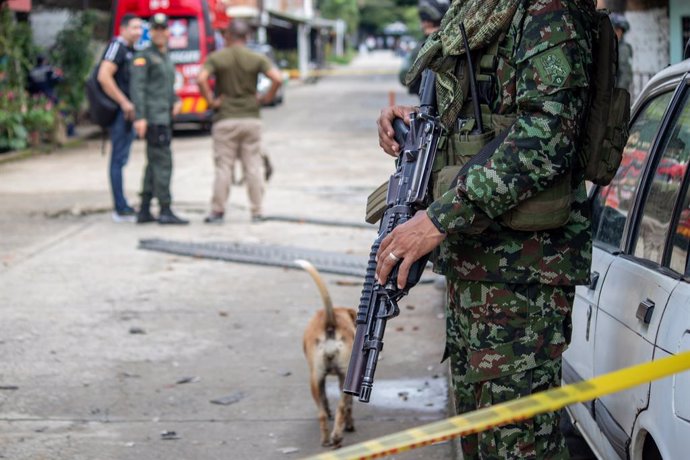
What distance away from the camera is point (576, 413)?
4.14 meters

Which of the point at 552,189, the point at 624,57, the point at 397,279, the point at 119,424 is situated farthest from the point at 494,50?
the point at 624,57

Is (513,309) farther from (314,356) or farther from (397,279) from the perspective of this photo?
(314,356)

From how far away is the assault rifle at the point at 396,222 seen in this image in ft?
9.43

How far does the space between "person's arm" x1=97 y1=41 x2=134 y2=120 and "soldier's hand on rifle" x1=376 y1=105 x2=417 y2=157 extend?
7548mm

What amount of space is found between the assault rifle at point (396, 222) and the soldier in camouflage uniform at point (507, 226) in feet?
0.16

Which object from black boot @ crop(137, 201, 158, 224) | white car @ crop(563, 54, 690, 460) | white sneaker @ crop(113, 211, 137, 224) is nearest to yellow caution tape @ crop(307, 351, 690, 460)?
white car @ crop(563, 54, 690, 460)

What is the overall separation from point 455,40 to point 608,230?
1.43 metres

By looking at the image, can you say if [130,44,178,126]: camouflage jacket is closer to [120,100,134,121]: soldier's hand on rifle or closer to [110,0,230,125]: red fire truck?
[120,100,134,121]: soldier's hand on rifle

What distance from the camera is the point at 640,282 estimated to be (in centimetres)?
326

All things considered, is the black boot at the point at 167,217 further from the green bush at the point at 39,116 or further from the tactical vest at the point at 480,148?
the green bush at the point at 39,116

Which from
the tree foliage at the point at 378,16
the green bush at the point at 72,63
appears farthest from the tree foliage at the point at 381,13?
the green bush at the point at 72,63

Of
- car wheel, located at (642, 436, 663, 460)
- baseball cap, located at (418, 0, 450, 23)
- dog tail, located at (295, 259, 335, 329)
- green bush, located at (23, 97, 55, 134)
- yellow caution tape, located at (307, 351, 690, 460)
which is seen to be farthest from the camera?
green bush, located at (23, 97, 55, 134)

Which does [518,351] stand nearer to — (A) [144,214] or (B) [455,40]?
(B) [455,40]

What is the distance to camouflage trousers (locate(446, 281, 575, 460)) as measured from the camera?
286 centimetres
